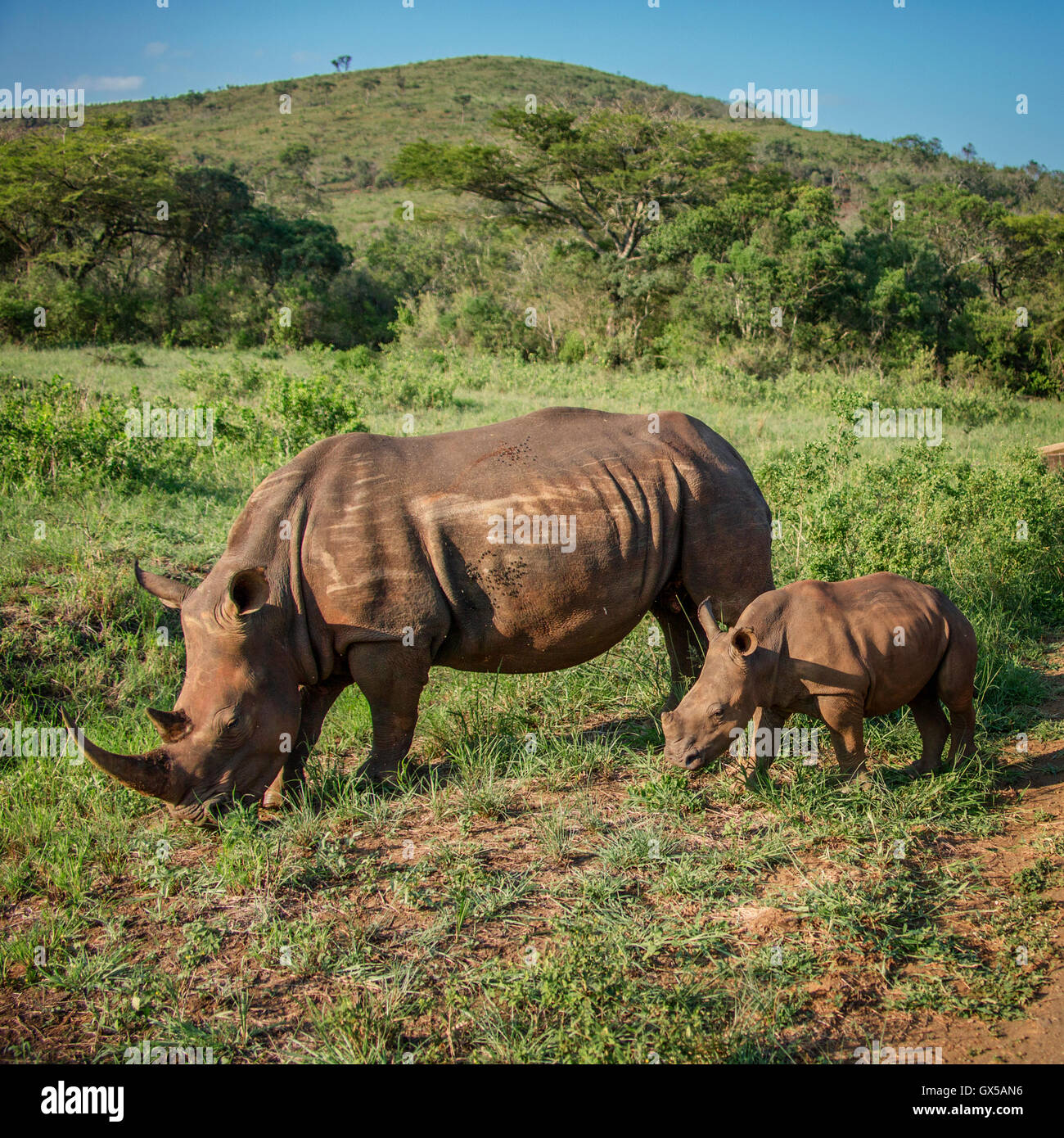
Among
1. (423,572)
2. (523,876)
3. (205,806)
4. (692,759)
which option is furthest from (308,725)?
(692,759)

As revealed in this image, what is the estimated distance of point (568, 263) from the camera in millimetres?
25047

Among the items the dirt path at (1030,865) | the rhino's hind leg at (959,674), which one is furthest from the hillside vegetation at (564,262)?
the rhino's hind leg at (959,674)

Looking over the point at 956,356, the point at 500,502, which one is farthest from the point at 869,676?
the point at 956,356

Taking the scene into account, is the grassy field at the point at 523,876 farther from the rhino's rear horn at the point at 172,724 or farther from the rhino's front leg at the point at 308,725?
the rhino's rear horn at the point at 172,724

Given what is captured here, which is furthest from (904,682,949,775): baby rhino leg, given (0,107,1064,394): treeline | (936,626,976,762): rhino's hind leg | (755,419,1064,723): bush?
(0,107,1064,394): treeline

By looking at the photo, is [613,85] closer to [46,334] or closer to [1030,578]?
[46,334]

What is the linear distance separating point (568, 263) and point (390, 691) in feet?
73.7

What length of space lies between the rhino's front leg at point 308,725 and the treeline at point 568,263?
14750mm

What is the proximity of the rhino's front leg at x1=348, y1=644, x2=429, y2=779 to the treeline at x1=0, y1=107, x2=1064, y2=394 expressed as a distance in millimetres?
14796

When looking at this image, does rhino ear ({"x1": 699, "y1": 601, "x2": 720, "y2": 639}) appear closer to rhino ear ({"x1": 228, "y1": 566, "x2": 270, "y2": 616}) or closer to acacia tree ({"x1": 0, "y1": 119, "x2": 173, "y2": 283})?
rhino ear ({"x1": 228, "y1": 566, "x2": 270, "y2": 616})

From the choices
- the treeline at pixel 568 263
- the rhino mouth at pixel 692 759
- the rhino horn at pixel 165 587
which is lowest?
the rhino mouth at pixel 692 759

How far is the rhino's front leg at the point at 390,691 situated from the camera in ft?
14.1

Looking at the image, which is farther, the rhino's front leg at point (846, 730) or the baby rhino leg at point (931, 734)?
the baby rhino leg at point (931, 734)
